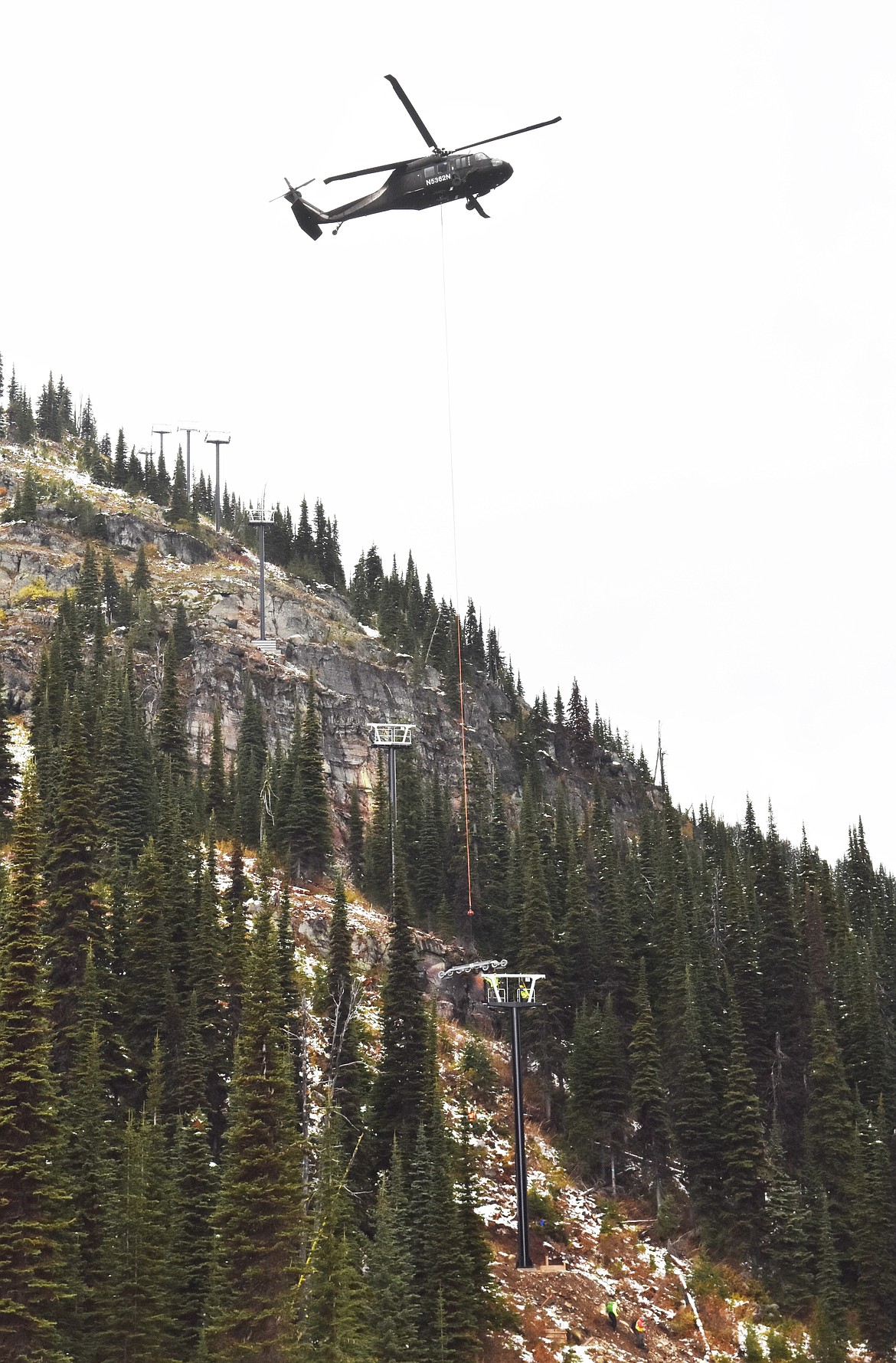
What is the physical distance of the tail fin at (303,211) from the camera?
141ft

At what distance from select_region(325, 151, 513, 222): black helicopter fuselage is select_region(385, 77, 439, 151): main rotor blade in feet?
2.44

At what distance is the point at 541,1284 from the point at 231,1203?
928 inches

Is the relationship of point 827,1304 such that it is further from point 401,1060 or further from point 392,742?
point 392,742

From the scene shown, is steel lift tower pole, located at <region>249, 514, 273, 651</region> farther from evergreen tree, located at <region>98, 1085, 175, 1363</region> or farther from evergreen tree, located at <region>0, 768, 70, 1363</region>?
evergreen tree, located at <region>0, 768, 70, 1363</region>

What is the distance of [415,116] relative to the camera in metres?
37.8

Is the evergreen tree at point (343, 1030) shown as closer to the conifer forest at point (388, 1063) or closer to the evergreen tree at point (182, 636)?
the conifer forest at point (388, 1063)

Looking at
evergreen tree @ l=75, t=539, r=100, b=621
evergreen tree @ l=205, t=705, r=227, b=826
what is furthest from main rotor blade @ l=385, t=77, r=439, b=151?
evergreen tree @ l=75, t=539, r=100, b=621

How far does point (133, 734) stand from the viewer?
3455 inches

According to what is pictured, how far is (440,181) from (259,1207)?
31.0 m

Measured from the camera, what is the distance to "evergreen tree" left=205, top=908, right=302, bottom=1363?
→ 125 feet

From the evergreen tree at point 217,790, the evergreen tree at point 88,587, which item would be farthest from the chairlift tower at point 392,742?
the evergreen tree at point 88,587

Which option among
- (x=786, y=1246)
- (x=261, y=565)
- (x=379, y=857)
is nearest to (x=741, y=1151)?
(x=786, y=1246)

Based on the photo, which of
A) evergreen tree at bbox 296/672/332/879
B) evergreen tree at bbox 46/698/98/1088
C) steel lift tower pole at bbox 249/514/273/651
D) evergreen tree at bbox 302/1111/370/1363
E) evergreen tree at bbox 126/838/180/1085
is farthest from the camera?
steel lift tower pole at bbox 249/514/273/651

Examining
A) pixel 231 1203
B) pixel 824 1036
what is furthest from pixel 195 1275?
pixel 824 1036
